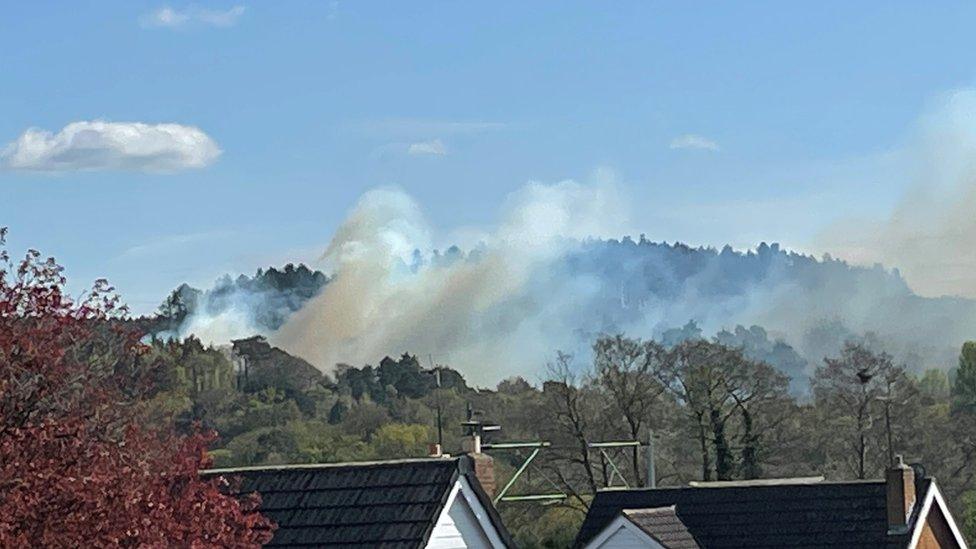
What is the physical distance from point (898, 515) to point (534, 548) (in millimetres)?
31288

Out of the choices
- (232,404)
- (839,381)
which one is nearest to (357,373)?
(232,404)

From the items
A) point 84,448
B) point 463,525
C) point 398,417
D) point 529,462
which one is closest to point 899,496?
point 529,462

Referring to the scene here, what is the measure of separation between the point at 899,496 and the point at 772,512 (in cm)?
357

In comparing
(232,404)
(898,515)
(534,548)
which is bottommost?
(898,515)

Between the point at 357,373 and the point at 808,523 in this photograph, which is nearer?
the point at 808,523

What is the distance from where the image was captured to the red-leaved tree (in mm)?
16812

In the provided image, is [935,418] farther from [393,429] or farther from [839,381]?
[393,429]

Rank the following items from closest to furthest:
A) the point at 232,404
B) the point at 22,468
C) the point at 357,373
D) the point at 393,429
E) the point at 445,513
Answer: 1. the point at 22,468
2. the point at 445,513
3. the point at 393,429
4. the point at 232,404
5. the point at 357,373

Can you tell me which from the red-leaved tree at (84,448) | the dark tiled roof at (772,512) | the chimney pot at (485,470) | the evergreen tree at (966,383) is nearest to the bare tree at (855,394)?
the evergreen tree at (966,383)

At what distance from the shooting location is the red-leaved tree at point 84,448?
55.2 ft

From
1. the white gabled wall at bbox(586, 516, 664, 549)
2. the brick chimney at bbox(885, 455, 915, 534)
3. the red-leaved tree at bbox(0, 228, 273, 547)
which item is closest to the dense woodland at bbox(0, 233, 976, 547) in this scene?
the red-leaved tree at bbox(0, 228, 273, 547)

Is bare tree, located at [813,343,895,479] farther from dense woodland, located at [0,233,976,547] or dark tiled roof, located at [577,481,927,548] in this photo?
dark tiled roof, located at [577,481,927,548]

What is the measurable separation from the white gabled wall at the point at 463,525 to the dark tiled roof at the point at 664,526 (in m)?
18.8

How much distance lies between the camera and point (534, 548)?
7462 cm
